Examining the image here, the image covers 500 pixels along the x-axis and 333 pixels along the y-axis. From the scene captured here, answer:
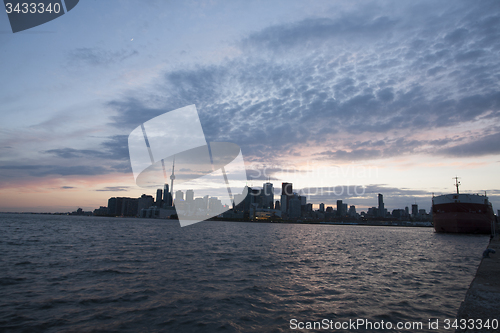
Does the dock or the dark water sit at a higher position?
the dock

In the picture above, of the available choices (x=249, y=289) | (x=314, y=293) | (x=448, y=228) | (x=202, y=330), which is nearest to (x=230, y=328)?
(x=202, y=330)

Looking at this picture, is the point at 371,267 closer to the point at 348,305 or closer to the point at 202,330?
the point at 348,305

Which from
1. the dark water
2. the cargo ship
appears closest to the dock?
the dark water

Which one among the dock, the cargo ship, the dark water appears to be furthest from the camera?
the cargo ship

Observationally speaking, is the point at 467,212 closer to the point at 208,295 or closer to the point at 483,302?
the point at 483,302

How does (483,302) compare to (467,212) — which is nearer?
(483,302)

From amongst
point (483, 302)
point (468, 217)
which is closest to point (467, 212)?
point (468, 217)

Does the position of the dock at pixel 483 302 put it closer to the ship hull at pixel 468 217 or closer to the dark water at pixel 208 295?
the dark water at pixel 208 295

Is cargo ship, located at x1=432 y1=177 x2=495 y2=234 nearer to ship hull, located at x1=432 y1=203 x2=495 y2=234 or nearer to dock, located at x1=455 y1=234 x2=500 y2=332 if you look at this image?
ship hull, located at x1=432 y1=203 x2=495 y2=234

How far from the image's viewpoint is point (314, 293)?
632 inches

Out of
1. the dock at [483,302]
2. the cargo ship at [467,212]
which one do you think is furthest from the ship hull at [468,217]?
the dock at [483,302]

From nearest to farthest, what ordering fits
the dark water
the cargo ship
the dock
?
the dock
the dark water
the cargo ship

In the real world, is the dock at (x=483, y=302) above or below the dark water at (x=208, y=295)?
above

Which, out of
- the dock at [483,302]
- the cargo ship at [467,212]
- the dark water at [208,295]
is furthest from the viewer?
the cargo ship at [467,212]
